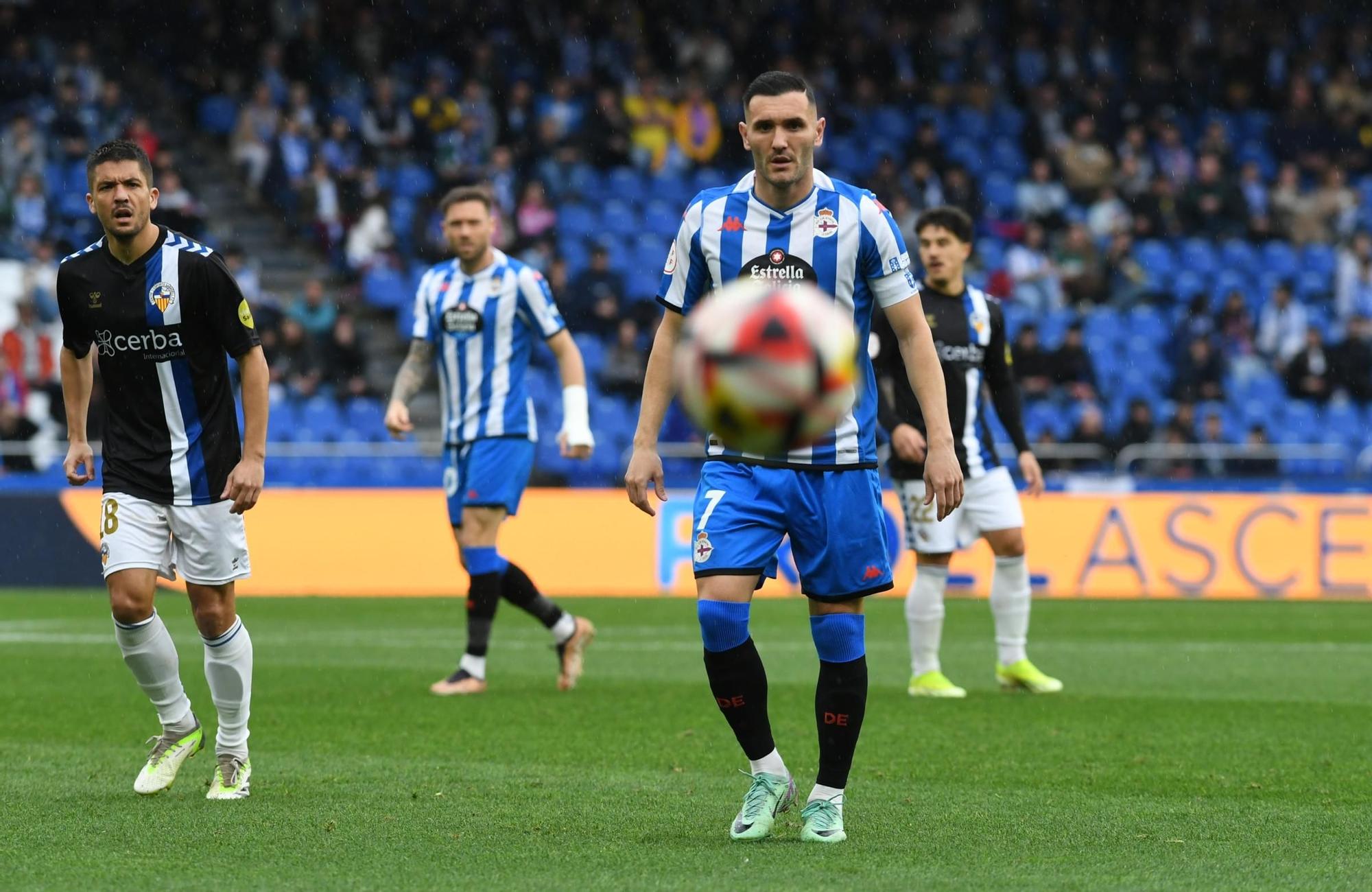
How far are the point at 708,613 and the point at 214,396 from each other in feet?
6.64

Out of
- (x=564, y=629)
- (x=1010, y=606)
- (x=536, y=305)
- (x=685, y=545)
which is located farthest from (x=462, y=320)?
(x=685, y=545)

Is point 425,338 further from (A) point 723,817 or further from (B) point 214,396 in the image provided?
(A) point 723,817

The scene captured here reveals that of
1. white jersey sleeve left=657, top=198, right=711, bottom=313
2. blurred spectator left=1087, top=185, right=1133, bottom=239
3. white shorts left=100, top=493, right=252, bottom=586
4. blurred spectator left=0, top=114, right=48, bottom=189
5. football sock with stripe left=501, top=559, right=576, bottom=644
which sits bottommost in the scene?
football sock with stripe left=501, top=559, right=576, bottom=644

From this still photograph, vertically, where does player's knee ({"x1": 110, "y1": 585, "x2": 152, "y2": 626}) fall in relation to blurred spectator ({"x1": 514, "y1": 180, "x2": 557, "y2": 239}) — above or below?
below

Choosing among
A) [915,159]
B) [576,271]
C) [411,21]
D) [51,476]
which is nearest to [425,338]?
[51,476]

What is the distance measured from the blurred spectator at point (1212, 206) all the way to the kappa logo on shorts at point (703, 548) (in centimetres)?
2101

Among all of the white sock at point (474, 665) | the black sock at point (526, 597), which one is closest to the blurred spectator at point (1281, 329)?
the black sock at point (526, 597)

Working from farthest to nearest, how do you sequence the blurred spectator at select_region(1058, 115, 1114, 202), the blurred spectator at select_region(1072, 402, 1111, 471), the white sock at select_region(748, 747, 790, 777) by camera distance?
1. the blurred spectator at select_region(1058, 115, 1114, 202)
2. the blurred spectator at select_region(1072, 402, 1111, 471)
3. the white sock at select_region(748, 747, 790, 777)

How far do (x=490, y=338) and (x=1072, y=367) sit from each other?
12.5 metres

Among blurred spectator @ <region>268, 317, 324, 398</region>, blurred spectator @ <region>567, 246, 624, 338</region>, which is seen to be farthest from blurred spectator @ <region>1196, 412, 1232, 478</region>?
blurred spectator @ <region>268, 317, 324, 398</region>

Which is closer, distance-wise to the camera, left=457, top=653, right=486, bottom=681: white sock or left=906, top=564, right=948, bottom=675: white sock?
left=906, top=564, right=948, bottom=675: white sock

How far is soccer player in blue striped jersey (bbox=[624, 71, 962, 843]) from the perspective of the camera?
5.46m

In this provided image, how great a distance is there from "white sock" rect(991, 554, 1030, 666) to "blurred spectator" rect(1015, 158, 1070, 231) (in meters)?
15.3

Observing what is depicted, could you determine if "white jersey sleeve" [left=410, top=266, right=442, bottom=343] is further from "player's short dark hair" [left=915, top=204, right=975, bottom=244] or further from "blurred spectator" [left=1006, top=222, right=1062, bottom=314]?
"blurred spectator" [left=1006, top=222, right=1062, bottom=314]
